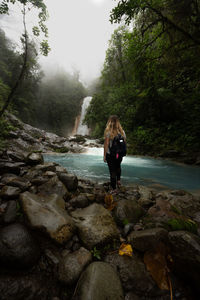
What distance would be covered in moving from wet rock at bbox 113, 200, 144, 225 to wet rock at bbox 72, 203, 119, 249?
17 centimetres

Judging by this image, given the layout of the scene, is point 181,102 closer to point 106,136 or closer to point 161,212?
point 106,136

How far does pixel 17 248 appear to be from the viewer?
146 cm

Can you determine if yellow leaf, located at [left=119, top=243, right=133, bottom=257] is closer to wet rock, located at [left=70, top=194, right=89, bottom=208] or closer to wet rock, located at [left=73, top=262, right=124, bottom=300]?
wet rock, located at [left=73, top=262, right=124, bottom=300]

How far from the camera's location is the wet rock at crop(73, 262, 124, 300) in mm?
1216

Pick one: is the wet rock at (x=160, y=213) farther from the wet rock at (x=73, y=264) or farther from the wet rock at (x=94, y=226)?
the wet rock at (x=73, y=264)

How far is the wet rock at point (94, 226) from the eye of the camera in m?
1.78

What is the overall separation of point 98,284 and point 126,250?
0.59m

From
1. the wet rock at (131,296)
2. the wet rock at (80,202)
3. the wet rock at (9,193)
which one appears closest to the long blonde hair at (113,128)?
the wet rock at (80,202)

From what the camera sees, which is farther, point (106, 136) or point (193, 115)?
point (193, 115)

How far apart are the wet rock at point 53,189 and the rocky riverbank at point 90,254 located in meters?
0.44

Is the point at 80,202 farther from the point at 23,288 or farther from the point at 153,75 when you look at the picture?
the point at 153,75

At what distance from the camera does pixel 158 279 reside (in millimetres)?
1415

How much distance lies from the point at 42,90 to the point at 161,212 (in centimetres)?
4590

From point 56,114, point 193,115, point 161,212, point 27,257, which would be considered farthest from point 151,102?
point 56,114
